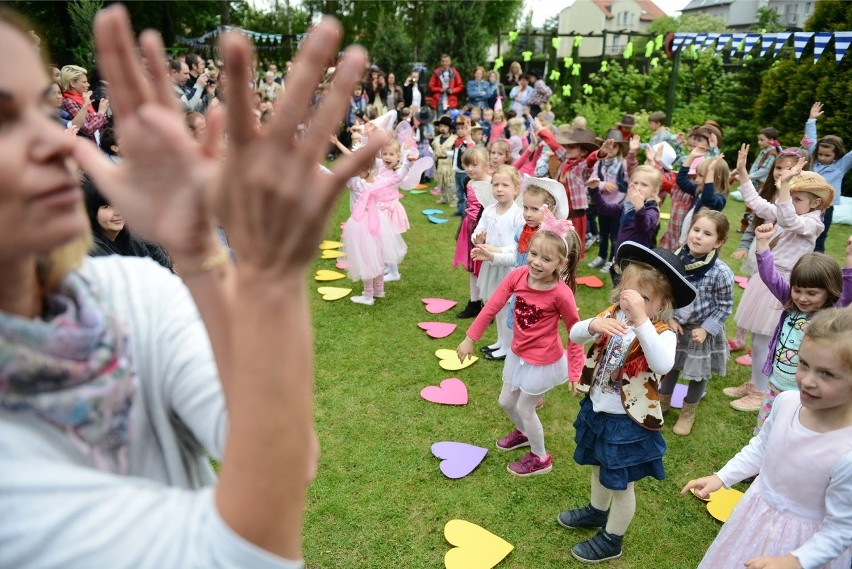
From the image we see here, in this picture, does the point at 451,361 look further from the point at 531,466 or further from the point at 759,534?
the point at 759,534

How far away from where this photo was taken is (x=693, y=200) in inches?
252

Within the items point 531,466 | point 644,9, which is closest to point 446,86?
point 531,466

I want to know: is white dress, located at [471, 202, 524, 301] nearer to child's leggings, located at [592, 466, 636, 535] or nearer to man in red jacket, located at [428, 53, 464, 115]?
child's leggings, located at [592, 466, 636, 535]

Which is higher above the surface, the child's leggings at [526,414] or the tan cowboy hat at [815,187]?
the tan cowboy hat at [815,187]

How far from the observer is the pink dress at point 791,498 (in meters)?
2.10

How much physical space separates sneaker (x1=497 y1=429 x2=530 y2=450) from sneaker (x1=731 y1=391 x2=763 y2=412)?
1.95 meters

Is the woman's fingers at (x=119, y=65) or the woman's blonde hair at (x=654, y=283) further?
the woman's blonde hair at (x=654, y=283)

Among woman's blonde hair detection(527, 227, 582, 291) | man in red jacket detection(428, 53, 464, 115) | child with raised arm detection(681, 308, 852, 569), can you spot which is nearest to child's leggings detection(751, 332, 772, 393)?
woman's blonde hair detection(527, 227, 582, 291)

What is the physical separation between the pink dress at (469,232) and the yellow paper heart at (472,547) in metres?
3.14

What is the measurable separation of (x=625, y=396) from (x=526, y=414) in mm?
904

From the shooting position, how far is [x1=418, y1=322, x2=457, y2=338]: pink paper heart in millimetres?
5816

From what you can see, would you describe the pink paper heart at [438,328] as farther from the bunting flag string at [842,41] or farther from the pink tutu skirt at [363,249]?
the bunting flag string at [842,41]

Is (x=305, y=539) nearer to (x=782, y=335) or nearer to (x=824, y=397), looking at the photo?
(x=824, y=397)

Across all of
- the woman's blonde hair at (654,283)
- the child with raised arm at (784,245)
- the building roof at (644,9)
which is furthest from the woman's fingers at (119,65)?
the building roof at (644,9)
